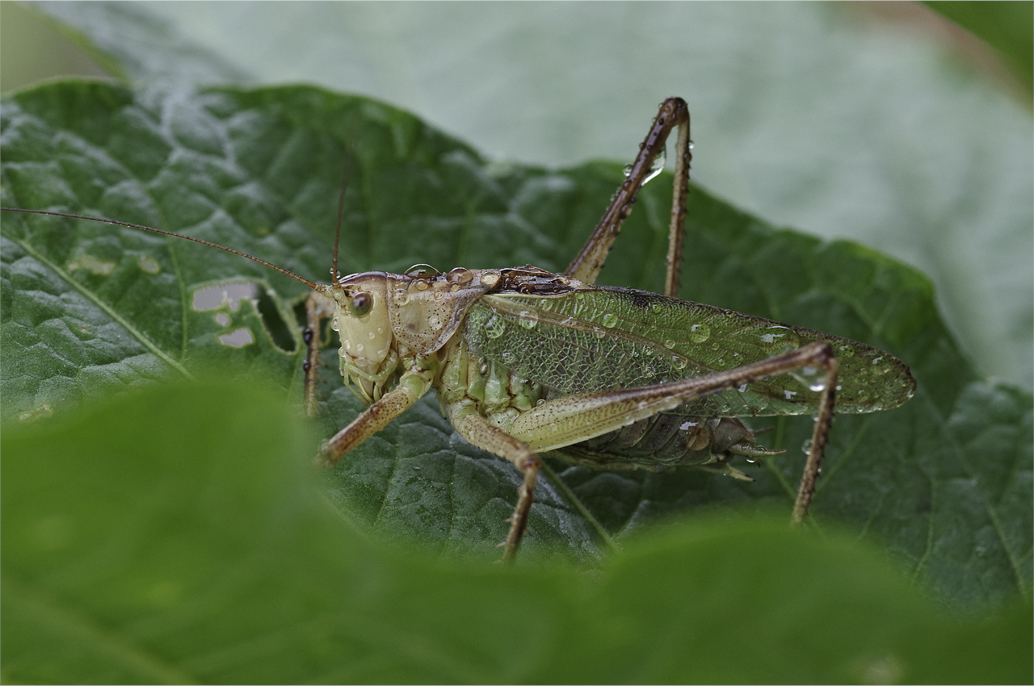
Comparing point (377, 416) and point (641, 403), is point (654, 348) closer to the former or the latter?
point (641, 403)

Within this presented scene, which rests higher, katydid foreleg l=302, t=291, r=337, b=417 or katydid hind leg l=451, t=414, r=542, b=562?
katydid foreleg l=302, t=291, r=337, b=417

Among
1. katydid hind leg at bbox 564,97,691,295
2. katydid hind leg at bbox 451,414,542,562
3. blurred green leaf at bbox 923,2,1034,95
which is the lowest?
katydid hind leg at bbox 451,414,542,562

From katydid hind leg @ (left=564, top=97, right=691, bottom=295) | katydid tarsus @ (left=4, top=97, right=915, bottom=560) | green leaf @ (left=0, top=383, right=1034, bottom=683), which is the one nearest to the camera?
green leaf @ (left=0, top=383, right=1034, bottom=683)

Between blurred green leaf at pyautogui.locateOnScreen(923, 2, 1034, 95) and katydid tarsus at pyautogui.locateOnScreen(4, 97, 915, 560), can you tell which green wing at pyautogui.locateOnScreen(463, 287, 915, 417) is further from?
blurred green leaf at pyautogui.locateOnScreen(923, 2, 1034, 95)

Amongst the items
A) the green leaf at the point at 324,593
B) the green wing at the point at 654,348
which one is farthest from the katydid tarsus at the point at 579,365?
the green leaf at the point at 324,593

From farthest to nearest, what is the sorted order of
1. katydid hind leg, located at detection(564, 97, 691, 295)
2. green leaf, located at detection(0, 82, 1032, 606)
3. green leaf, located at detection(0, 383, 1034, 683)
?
katydid hind leg, located at detection(564, 97, 691, 295)
green leaf, located at detection(0, 82, 1032, 606)
green leaf, located at detection(0, 383, 1034, 683)

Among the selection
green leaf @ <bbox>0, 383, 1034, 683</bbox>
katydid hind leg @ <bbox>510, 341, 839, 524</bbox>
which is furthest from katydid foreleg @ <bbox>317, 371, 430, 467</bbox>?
green leaf @ <bbox>0, 383, 1034, 683</bbox>

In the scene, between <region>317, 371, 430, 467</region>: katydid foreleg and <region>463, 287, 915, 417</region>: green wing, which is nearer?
<region>317, 371, 430, 467</region>: katydid foreleg

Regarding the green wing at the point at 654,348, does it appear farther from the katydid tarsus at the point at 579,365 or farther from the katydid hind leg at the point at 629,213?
the katydid hind leg at the point at 629,213
